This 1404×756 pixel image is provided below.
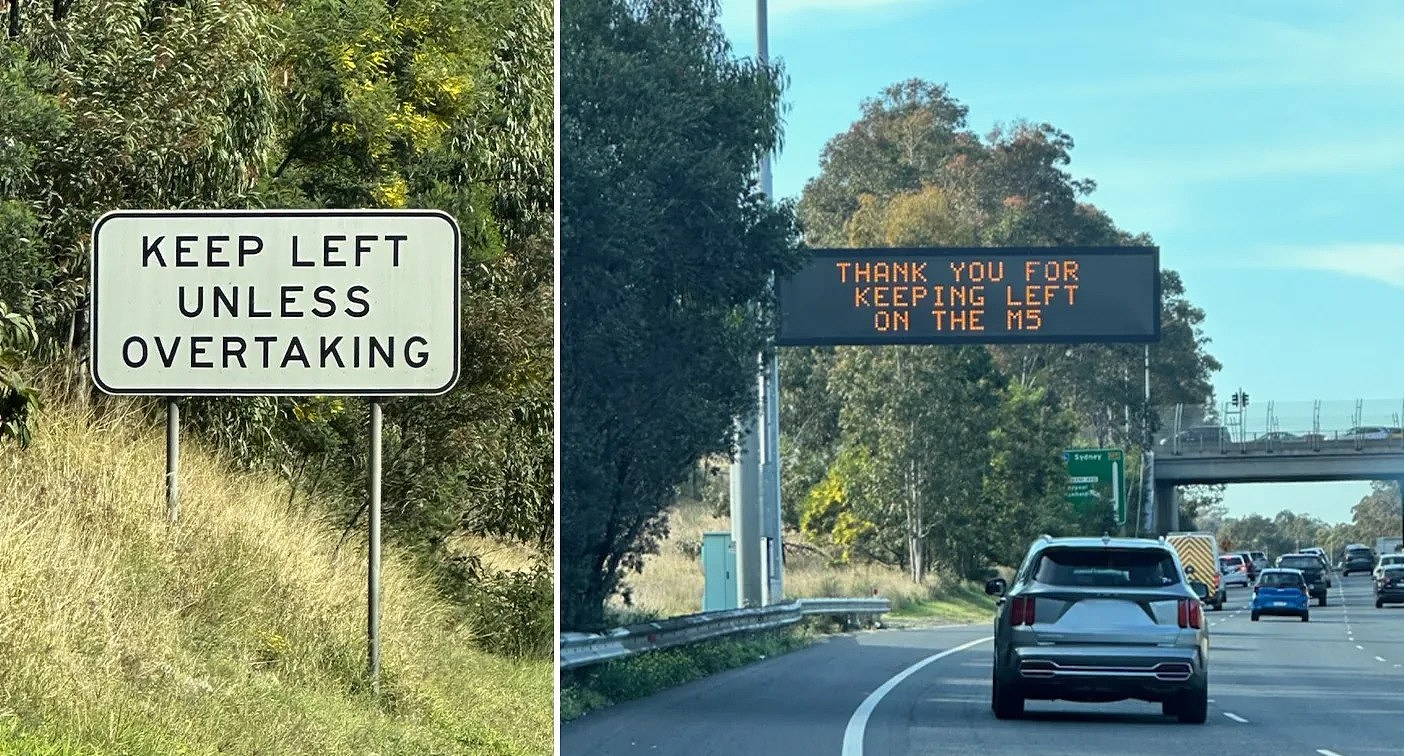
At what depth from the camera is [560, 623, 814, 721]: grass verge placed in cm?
1983

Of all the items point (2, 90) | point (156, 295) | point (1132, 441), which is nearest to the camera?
point (156, 295)

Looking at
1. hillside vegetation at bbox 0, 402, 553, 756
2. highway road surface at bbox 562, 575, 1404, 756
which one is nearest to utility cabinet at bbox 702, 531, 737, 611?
highway road surface at bbox 562, 575, 1404, 756

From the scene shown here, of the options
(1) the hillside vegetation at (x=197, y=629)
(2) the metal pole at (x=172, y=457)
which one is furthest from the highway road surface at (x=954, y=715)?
(2) the metal pole at (x=172, y=457)

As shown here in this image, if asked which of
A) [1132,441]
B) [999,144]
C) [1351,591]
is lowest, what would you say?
[1351,591]

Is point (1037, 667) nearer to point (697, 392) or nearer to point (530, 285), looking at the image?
point (697, 392)

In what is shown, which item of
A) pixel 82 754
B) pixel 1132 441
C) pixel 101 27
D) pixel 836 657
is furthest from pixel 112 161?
pixel 1132 441

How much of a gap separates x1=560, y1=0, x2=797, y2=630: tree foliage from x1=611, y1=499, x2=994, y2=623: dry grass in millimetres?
12699

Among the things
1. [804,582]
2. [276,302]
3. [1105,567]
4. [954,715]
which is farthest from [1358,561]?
[276,302]

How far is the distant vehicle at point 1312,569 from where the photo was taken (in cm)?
7019

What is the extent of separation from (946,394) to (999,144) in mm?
7767

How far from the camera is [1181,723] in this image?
19047mm

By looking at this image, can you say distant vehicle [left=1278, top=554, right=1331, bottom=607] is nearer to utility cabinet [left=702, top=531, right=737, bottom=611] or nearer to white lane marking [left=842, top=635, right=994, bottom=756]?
utility cabinet [left=702, top=531, right=737, bottom=611]

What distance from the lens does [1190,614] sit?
18641 mm

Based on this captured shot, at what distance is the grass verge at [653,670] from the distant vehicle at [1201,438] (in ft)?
76.7
